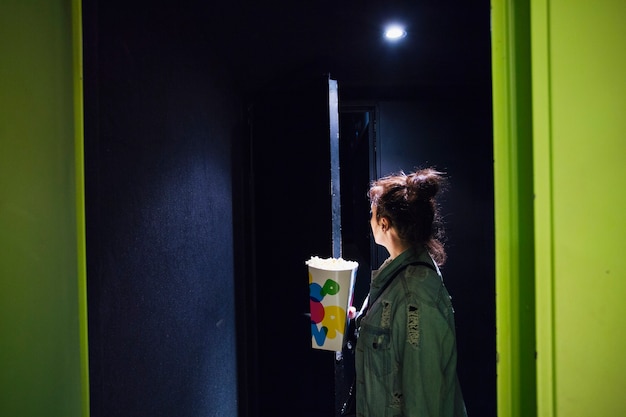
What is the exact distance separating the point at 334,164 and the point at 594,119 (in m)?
1.41

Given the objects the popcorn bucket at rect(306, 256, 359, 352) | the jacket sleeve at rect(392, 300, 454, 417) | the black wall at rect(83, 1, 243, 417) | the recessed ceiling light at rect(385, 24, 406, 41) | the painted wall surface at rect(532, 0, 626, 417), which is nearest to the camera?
the painted wall surface at rect(532, 0, 626, 417)

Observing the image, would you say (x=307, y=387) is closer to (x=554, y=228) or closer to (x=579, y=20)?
(x=554, y=228)

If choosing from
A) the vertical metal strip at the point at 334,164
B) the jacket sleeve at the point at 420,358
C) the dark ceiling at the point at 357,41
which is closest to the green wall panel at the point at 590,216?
the jacket sleeve at the point at 420,358

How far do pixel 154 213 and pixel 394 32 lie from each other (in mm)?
1356

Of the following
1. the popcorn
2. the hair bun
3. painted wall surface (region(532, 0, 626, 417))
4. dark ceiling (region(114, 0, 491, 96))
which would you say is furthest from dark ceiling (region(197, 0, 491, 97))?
painted wall surface (region(532, 0, 626, 417))

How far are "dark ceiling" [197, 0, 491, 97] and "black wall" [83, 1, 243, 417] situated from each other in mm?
205

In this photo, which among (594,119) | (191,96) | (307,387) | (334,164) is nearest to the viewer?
(594,119)

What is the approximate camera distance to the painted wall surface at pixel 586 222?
458 millimetres

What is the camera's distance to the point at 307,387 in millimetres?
2111

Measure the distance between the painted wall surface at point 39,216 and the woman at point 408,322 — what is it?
2.88ft

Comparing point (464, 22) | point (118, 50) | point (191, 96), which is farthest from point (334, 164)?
point (118, 50)

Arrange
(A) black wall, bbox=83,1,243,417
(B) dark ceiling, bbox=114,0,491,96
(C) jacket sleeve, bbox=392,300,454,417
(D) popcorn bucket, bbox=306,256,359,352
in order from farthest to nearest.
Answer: (B) dark ceiling, bbox=114,0,491,96
(D) popcorn bucket, bbox=306,256,359,352
(C) jacket sleeve, bbox=392,300,454,417
(A) black wall, bbox=83,1,243,417

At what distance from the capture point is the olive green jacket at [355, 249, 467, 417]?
1.12 meters

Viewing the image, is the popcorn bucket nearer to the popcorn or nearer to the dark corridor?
the popcorn
